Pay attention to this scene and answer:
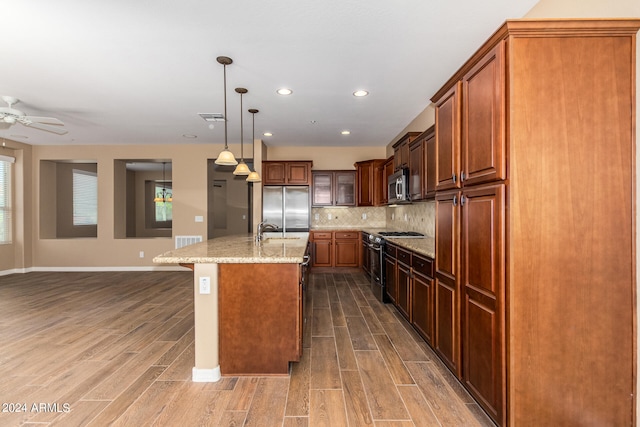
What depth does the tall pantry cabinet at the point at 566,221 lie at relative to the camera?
61.8 inches

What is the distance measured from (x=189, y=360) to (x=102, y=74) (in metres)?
2.86

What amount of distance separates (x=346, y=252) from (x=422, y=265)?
3.31 m

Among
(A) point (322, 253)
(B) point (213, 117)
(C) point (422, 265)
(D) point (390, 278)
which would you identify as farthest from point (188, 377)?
(A) point (322, 253)

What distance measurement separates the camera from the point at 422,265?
290cm

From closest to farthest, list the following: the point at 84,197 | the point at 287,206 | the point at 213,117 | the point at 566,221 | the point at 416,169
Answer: the point at 566,221, the point at 416,169, the point at 213,117, the point at 287,206, the point at 84,197

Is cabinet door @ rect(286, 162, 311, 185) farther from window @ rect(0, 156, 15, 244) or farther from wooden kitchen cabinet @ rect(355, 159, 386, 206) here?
window @ rect(0, 156, 15, 244)

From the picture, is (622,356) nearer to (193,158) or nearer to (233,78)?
(233,78)

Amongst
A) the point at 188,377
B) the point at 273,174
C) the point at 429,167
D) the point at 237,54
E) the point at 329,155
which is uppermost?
the point at 237,54

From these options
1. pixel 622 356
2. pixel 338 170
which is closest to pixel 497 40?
pixel 622 356

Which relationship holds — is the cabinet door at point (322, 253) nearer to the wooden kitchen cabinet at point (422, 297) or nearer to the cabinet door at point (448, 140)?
the wooden kitchen cabinet at point (422, 297)

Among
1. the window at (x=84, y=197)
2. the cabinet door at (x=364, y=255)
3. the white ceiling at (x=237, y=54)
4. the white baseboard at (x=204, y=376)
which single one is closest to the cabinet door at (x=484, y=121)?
the white ceiling at (x=237, y=54)

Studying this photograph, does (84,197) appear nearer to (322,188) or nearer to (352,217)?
(322,188)

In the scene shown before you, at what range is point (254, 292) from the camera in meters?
2.38

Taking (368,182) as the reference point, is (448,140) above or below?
below
